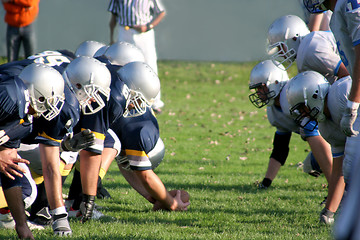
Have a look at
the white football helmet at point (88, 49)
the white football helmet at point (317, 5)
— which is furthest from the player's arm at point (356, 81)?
the white football helmet at point (88, 49)

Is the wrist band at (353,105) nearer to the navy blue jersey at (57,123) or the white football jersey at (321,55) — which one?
the white football jersey at (321,55)

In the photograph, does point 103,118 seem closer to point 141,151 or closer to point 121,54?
point 141,151

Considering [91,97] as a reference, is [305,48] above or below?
above

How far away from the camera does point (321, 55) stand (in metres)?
4.41

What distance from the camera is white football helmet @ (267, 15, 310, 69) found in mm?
4895

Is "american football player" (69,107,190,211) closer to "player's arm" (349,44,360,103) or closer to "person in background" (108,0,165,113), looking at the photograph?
"player's arm" (349,44,360,103)

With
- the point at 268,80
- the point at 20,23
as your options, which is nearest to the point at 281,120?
the point at 268,80

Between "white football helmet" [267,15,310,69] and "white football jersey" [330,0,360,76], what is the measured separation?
5.29 ft

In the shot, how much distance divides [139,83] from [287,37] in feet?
5.14

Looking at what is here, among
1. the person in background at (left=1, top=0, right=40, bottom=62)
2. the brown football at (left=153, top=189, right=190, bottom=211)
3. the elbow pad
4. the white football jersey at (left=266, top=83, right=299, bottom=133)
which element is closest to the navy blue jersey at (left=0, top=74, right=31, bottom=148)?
the brown football at (left=153, top=189, right=190, bottom=211)

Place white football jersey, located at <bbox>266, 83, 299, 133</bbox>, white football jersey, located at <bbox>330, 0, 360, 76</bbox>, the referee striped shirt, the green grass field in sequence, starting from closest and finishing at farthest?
white football jersey, located at <bbox>330, 0, 360, 76</bbox> → the green grass field → white football jersey, located at <bbox>266, 83, 299, 133</bbox> → the referee striped shirt

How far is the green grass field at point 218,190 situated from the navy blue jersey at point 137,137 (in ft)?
1.55

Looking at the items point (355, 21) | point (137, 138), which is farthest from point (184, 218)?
point (355, 21)

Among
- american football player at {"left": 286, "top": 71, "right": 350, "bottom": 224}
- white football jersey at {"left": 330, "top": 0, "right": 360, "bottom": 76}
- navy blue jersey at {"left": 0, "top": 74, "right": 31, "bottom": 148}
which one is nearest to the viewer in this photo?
white football jersey at {"left": 330, "top": 0, "right": 360, "bottom": 76}
